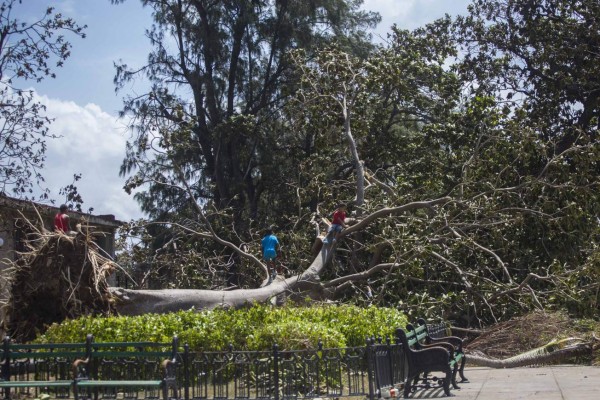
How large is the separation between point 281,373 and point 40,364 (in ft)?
12.1

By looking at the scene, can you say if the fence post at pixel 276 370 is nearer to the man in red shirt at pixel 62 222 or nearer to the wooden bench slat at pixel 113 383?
the wooden bench slat at pixel 113 383

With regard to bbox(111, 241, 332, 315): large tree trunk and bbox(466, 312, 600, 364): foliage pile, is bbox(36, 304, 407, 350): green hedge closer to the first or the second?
bbox(111, 241, 332, 315): large tree trunk

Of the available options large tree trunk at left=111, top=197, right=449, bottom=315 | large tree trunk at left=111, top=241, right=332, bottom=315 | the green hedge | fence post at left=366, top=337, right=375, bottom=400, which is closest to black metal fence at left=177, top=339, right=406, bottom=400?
fence post at left=366, top=337, right=375, bottom=400

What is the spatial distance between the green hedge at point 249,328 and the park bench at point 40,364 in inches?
44.3

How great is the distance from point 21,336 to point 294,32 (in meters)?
15.9

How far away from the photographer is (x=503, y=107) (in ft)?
73.3

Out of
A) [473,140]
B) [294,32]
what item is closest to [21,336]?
[473,140]

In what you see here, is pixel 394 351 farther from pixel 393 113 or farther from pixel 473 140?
pixel 393 113

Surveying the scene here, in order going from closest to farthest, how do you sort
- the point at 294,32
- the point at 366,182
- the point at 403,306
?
the point at 403,306 → the point at 366,182 → the point at 294,32

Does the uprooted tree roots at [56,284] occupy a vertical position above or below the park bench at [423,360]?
above

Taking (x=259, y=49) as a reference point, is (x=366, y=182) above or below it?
below

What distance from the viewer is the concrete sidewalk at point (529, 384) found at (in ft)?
35.8

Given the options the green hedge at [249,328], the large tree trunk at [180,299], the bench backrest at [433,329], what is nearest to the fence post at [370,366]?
the green hedge at [249,328]

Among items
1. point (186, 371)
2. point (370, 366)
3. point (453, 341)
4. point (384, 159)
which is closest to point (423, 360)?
point (370, 366)
